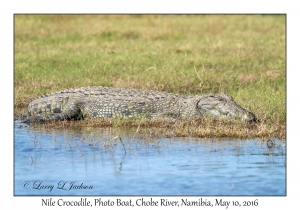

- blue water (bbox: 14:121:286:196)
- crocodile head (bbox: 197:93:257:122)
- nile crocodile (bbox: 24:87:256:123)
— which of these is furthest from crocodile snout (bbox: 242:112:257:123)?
blue water (bbox: 14:121:286:196)

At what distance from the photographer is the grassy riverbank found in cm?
1253

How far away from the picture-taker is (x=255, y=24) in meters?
20.3

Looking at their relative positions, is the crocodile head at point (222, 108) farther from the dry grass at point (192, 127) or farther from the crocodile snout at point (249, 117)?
the dry grass at point (192, 127)

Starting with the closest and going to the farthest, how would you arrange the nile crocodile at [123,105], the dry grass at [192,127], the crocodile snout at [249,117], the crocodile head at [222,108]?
the dry grass at [192,127] → the crocodile snout at [249,117] → the crocodile head at [222,108] → the nile crocodile at [123,105]

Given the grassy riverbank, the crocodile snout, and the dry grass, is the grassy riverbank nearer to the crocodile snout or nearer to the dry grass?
the dry grass

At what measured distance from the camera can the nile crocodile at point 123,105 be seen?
1044 centimetres

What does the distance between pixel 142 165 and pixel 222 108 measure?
9.77ft

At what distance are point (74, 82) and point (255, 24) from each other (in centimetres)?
894

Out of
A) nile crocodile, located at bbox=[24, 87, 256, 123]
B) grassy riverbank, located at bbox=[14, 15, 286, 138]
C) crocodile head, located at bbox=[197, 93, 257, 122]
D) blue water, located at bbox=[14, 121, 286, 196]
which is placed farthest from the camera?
grassy riverbank, located at bbox=[14, 15, 286, 138]

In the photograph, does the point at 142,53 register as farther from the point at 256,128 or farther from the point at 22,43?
the point at 256,128

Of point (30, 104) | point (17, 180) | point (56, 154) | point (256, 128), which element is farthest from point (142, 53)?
point (17, 180)

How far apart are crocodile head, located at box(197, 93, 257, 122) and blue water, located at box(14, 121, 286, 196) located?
1041 millimetres

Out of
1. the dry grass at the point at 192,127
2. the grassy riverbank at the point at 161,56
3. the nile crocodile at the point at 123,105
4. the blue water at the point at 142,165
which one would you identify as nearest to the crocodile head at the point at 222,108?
the nile crocodile at the point at 123,105

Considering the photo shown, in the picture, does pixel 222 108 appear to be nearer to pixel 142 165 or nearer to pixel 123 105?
pixel 123 105
